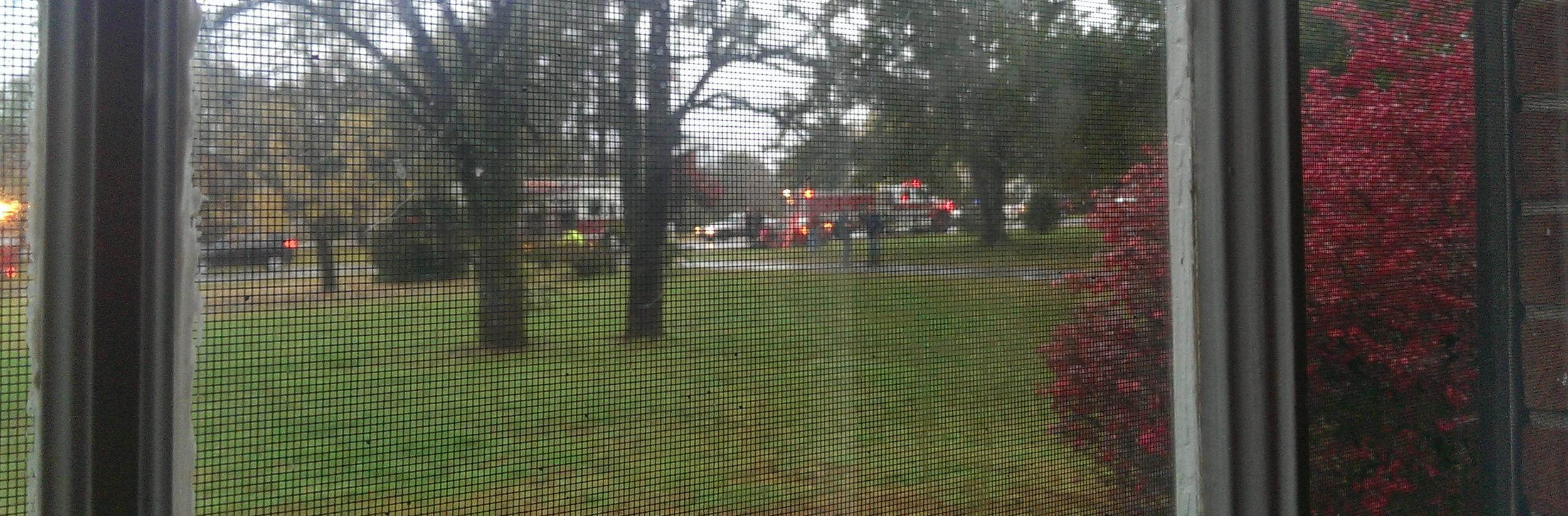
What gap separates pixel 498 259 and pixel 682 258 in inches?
8.1

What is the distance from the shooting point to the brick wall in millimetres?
1470

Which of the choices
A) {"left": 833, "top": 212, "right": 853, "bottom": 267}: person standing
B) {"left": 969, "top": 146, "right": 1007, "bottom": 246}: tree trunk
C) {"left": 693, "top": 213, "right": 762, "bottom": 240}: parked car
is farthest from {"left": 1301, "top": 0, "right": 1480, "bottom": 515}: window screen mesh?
{"left": 693, "top": 213, "right": 762, "bottom": 240}: parked car

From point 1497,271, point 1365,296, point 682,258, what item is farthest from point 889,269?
point 1497,271

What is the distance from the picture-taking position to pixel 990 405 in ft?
3.88

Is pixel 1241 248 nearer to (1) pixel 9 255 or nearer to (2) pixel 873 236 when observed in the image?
(2) pixel 873 236

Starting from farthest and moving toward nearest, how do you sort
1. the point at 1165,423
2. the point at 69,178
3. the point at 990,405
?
the point at 1165,423
the point at 990,405
the point at 69,178

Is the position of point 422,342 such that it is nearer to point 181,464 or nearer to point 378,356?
point 378,356

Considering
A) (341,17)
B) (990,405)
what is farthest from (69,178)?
(990,405)

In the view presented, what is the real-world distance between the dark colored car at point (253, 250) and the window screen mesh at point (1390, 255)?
4.50 ft

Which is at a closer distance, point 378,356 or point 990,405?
point 378,356

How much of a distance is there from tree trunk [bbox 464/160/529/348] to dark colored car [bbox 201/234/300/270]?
0.17 meters

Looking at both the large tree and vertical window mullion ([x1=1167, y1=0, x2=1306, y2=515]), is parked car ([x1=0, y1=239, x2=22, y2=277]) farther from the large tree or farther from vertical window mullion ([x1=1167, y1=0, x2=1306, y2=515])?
vertical window mullion ([x1=1167, y1=0, x2=1306, y2=515])

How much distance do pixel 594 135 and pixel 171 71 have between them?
0.40 metres

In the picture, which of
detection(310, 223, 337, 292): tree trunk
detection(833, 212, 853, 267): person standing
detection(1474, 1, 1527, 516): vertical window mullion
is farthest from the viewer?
detection(1474, 1, 1527, 516): vertical window mullion
